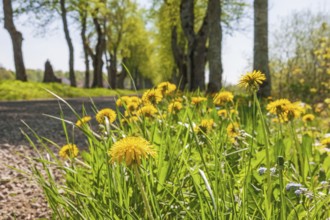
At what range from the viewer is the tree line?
8.89 m

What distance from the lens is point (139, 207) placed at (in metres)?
1.48

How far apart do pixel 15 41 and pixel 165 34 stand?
14462mm

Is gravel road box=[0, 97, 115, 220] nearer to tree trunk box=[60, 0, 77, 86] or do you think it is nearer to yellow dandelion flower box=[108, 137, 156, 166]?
yellow dandelion flower box=[108, 137, 156, 166]

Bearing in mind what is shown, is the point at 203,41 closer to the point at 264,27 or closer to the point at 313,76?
the point at 313,76

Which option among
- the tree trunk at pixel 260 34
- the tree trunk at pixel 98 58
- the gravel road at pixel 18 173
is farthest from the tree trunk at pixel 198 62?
the tree trunk at pixel 98 58

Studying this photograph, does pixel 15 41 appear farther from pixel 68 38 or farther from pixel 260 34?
pixel 260 34

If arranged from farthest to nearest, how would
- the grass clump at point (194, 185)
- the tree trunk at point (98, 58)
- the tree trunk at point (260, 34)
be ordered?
the tree trunk at point (98, 58) → the tree trunk at point (260, 34) → the grass clump at point (194, 185)

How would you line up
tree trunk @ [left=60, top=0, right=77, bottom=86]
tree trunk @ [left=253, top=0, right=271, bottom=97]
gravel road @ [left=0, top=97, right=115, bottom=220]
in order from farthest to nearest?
tree trunk @ [left=60, top=0, right=77, bottom=86] < tree trunk @ [left=253, top=0, right=271, bottom=97] < gravel road @ [left=0, top=97, right=115, bottom=220]

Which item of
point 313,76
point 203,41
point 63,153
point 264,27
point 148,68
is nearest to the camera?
point 63,153

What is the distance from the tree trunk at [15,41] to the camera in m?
16.1

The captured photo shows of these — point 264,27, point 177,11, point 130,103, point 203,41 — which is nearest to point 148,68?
point 177,11

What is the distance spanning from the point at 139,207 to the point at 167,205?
135 mm

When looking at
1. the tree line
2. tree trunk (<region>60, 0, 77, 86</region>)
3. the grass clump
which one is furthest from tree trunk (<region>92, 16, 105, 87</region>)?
the grass clump

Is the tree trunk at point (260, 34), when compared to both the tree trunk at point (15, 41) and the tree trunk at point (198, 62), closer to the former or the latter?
the tree trunk at point (198, 62)
